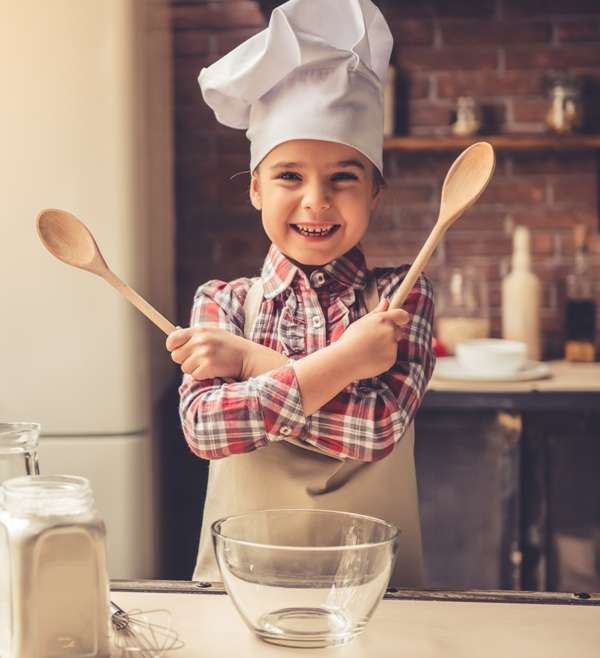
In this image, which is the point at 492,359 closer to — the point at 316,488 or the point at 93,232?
the point at 93,232

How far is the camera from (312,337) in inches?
46.4

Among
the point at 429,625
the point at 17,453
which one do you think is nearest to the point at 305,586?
the point at 429,625

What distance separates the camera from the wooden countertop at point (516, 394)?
79.6 inches

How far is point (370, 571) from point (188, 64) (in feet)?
6.95

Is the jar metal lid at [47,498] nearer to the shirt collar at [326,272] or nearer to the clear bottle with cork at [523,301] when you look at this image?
the shirt collar at [326,272]

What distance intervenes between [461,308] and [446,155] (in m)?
0.43

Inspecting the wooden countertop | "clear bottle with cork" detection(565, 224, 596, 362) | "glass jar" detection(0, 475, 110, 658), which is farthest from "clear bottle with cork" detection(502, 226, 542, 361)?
"glass jar" detection(0, 475, 110, 658)

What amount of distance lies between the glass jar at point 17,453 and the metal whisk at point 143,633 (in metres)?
0.14

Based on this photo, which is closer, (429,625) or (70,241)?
(429,625)

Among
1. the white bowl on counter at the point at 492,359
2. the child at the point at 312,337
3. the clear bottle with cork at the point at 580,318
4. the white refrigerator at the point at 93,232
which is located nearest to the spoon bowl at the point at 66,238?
the child at the point at 312,337

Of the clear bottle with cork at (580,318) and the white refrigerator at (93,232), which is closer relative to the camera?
the white refrigerator at (93,232)

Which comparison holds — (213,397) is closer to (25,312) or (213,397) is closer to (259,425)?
(259,425)

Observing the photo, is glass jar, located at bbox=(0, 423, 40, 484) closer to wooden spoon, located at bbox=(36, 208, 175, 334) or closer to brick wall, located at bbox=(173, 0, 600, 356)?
wooden spoon, located at bbox=(36, 208, 175, 334)

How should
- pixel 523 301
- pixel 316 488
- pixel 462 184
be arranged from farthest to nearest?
pixel 523 301
pixel 316 488
pixel 462 184
